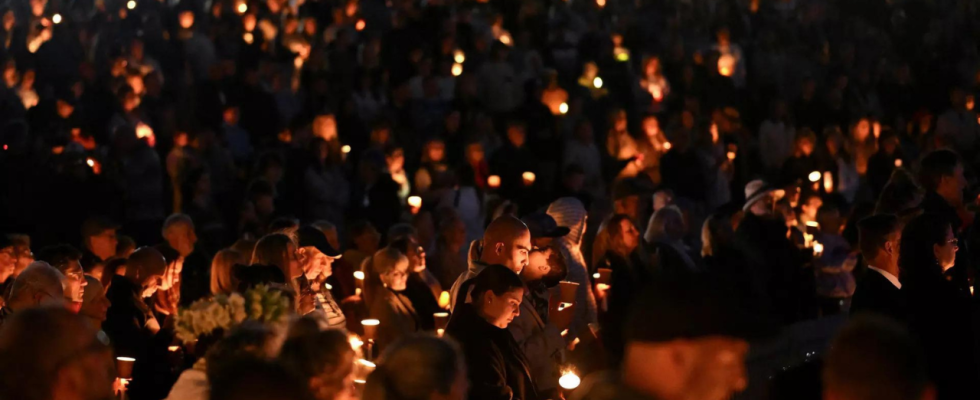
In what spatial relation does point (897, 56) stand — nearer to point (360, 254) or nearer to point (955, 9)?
point (955, 9)

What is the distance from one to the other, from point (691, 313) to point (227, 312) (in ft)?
9.51

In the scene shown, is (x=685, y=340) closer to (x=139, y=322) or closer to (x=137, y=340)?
(x=137, y=340)

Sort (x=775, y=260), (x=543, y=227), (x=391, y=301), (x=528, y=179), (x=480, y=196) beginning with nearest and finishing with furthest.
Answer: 1. (x=391, y=301)
2. (x=543, y=227)
3. (x=775, y=260)
4. (x=480, y=196)
5. (x=528, y=179)

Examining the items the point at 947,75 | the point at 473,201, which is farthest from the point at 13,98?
the point at 947,75

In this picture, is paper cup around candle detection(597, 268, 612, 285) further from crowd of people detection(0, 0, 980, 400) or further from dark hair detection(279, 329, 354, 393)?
dark hair detection(279, 329, 354, 393)

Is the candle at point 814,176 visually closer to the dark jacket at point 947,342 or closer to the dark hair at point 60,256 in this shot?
the dark jacket at point 947,342

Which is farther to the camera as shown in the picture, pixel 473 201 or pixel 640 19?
pixel 640 19

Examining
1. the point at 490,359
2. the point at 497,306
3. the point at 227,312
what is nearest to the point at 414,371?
the point at 227,312

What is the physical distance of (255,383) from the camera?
3.71 m

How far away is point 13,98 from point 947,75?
1392cm

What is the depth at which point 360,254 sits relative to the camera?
1134 centimetres

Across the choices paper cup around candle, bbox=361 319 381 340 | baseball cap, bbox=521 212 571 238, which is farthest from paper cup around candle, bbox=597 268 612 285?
paper cup around candle, bbox=361 319 381 340

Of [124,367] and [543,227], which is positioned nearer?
[124,367]

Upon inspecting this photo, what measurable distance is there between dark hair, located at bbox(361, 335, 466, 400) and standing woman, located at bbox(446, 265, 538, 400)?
6.21 ft
